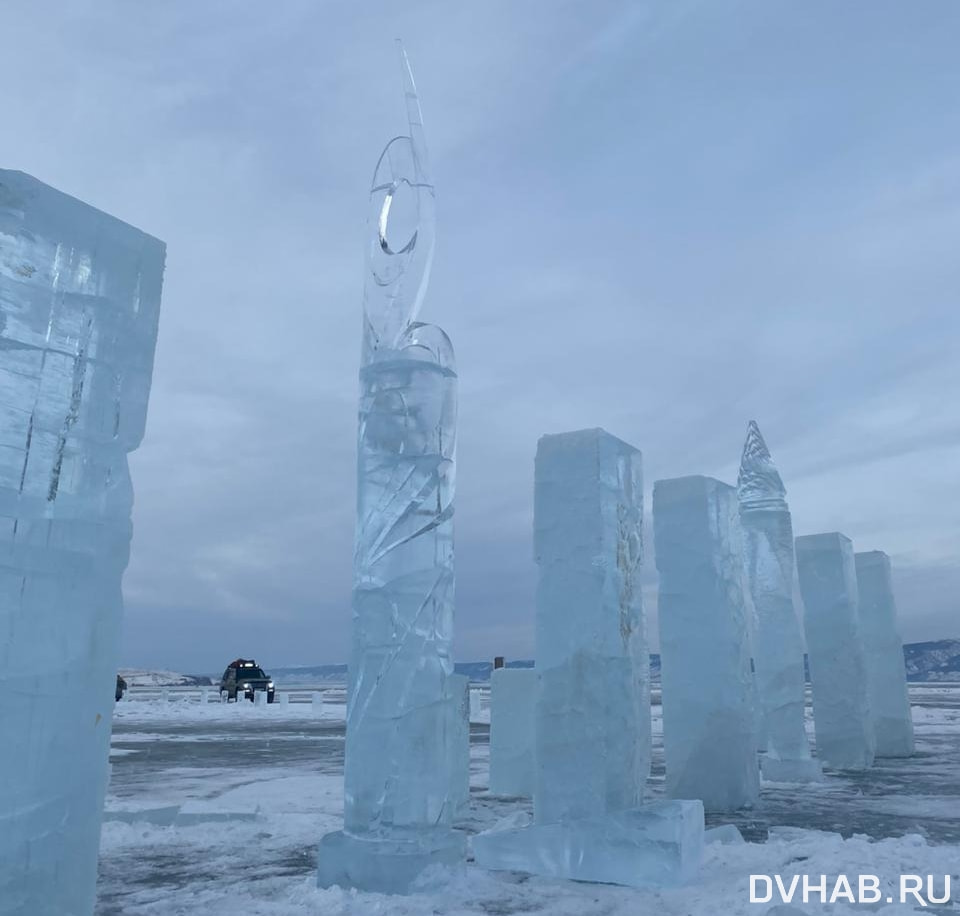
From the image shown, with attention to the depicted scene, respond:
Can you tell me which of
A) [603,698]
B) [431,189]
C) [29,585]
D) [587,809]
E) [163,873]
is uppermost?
[431,189]

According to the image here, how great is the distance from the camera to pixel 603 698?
5902 millimetres

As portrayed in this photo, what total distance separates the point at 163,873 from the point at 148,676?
9050 cm

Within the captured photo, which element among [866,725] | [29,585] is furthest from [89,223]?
[866,725]

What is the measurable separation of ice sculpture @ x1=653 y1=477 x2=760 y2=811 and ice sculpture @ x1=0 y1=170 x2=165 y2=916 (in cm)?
624

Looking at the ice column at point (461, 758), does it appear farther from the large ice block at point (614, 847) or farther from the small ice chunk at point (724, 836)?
the small ice chunk at point (724, 836)

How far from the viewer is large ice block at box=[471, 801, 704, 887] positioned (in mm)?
5234

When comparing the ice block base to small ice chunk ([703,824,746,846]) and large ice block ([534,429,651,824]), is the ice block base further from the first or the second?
small ice chunk ([703,824,746,846])

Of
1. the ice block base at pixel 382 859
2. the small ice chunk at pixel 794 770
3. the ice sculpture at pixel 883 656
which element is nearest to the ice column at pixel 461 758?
the ice block base at pixel 382 859

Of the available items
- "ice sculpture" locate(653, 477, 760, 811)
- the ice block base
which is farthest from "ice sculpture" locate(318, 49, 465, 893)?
"ice sculpture" locate(653, 477, 760, 811)

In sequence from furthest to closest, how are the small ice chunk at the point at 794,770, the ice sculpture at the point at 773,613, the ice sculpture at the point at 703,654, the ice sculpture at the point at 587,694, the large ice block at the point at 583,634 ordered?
1. the ice sculpture at the point at 773,613
2. the small ice chunk at the point at 794,770
3. the ice sculpture at the point at 703,654
4. the large ice block at the point at 583,634
5. the ice sculpture at the point at 587,694

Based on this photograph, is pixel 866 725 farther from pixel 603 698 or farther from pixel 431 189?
pixel 431 189

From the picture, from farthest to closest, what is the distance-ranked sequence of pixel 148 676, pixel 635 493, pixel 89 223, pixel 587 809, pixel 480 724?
pixel 148 676, pixel 480 724, pixel 635 493, pixel 587 809, pixel 89 223

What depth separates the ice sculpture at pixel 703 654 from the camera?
852cm

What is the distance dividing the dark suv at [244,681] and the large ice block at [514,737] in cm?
2615
